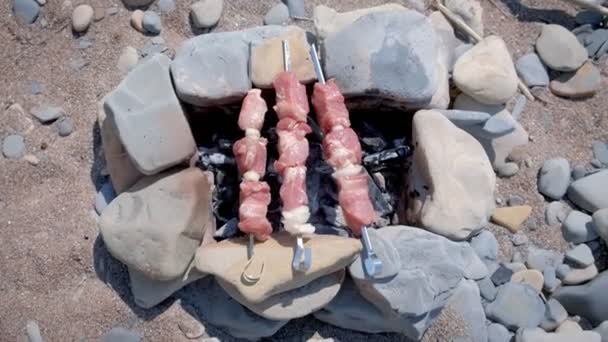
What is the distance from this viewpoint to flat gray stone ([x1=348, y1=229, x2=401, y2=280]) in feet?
8.02

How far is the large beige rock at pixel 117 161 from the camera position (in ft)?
8.50

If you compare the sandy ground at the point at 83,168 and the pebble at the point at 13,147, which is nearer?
the sandy ground at the point at 83,168

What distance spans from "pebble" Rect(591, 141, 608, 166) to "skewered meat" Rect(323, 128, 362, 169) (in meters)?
0.98

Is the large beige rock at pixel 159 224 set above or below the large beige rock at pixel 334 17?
below

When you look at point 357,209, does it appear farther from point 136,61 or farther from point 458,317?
point 136,61

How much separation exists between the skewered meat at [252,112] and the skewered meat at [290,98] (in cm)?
5

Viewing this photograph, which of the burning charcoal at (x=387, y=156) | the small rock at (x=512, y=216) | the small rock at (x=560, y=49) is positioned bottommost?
the small rock at (x=512, y=216)

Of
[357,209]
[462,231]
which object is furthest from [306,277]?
[462,231]

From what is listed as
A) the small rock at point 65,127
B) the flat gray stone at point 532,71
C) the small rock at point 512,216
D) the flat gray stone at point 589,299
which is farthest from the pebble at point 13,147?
the flat gray stone at point 589,299

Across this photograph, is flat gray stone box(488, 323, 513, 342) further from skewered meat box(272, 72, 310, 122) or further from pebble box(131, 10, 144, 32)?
pebble box(131, 10, 144, 32)

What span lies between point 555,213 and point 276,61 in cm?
118

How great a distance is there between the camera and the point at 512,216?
2.76 metres

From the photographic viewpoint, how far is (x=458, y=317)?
8.64 ft

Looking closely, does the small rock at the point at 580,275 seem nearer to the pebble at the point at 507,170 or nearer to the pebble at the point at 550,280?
the pebble at the point at 550,280
